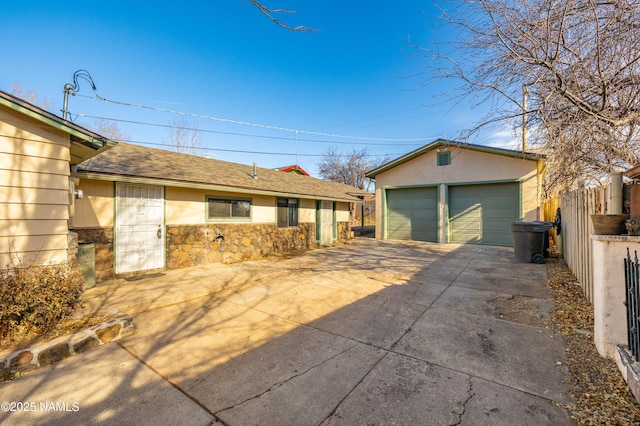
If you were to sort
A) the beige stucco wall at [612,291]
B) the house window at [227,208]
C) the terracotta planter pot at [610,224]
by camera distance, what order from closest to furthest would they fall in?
1. the beige stucco wall at [612,291]
2. the terracotta planter pot at [610,224]
3. the house window at [227,208]

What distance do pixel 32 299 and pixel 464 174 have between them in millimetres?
13776

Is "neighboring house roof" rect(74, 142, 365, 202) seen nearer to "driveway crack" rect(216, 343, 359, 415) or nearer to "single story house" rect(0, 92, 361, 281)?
"single story house" rect(0, 92, 361, 281)

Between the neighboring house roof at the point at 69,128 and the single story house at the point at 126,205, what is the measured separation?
1cm

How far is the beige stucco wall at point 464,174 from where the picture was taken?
11039 mm

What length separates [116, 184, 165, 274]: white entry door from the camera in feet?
21.1

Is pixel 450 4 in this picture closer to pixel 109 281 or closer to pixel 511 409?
pixel 511 409

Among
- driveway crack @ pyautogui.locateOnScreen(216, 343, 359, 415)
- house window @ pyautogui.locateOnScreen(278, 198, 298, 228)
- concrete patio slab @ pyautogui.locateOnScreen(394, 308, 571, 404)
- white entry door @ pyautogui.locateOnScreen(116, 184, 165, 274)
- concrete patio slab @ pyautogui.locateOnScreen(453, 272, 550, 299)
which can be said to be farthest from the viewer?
house window @ pyautogui.locateOnScreen(278, 198, 298, 228)

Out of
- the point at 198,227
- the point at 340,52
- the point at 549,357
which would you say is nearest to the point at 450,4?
the point at 549,357

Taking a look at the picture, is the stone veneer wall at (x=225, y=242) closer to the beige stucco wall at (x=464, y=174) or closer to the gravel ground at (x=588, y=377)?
the beige stucco wall at (x=464, y=174)

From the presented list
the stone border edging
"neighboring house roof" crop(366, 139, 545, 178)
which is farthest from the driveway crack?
"neighboring house roof" crop(366, 139, 545, 178)

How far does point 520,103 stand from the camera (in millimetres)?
4855

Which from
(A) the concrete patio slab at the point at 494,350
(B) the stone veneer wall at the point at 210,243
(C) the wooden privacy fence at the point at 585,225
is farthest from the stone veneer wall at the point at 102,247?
(C) the wooden privacy fence at the point at 585,225

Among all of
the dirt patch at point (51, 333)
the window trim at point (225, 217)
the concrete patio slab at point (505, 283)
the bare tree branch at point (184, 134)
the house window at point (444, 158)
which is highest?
the bare tree branch at point (184, 134)

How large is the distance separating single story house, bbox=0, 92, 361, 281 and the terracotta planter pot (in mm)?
7309
